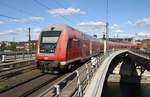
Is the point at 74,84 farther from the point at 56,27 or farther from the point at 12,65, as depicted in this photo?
the point at 12,65

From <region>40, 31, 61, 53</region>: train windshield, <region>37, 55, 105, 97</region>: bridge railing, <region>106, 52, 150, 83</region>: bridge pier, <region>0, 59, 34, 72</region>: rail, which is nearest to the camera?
<region>37, 55, 105, 97</region>: bridge railing

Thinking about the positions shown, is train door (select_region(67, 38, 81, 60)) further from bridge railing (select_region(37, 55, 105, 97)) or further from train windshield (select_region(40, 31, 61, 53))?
bridge railing (select_region(37, 55, 105, 97))

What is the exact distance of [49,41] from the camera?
18.4m

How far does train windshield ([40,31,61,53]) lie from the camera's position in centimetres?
1825

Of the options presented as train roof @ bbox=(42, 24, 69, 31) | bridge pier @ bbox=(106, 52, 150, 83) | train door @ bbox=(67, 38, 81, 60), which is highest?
train roof @ bbox=(42, 24, 69, 31)

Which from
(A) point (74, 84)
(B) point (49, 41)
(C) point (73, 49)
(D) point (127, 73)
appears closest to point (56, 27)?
(B) point (49, 41)

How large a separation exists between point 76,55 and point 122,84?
4887 cm

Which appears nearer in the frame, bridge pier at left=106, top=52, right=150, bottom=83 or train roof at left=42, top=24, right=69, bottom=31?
train roof at left=42, top=24, right=69, bottom=31

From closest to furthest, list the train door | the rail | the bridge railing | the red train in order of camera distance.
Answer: the bridge railing, the red train, the train door, the rail

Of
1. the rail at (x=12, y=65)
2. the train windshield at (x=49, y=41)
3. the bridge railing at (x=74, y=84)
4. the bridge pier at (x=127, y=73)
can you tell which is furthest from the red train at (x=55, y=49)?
the bridge pier at (x=127, y=73)

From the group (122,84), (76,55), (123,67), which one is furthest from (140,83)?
(76,55)

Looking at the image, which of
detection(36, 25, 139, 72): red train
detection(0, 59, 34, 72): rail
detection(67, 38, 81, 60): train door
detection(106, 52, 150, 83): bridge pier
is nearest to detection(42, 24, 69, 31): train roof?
detection(36, 25, 139, 72): red train

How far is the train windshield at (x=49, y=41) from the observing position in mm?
18250

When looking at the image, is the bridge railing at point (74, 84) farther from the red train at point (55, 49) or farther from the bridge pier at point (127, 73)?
the bridge pier at point (127, 73)
